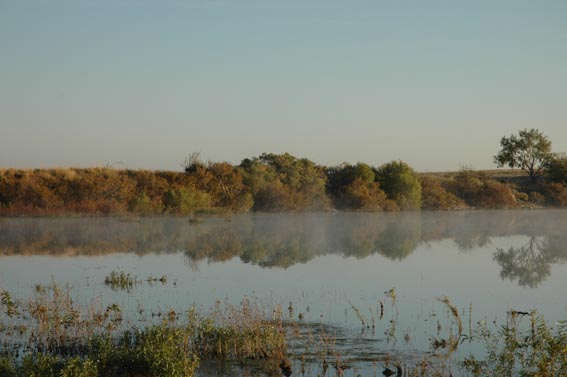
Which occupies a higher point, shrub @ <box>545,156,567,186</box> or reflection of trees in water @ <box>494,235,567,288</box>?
shrub @ <box>545,156,567,186</box>

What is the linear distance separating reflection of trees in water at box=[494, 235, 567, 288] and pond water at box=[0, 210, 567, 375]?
0.14 feet

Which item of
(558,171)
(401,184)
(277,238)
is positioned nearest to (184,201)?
(277,238)

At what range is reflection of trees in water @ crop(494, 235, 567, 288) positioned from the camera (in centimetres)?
1554

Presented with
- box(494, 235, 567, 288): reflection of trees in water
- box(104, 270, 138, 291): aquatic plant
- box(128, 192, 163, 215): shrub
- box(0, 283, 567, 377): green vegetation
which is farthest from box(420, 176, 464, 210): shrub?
box(0, 283, 567, 377): green vegetation

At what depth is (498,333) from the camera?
30.7 feet

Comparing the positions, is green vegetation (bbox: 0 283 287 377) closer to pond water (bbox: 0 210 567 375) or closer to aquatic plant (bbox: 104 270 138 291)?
pond water (bbox: 0 210 567 375)

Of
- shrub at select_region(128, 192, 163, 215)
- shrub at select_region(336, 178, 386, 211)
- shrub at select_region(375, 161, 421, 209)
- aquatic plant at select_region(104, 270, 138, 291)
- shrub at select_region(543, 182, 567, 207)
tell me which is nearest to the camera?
aquatic plant at select_region(104, 270, 138, 291)

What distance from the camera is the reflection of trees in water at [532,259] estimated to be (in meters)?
15.5

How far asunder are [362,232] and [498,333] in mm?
16722

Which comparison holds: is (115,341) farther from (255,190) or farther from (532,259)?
(255,190)

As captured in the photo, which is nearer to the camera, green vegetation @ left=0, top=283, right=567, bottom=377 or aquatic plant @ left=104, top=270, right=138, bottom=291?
green vegetation @ left=0, top=283, right=567, bottom=377

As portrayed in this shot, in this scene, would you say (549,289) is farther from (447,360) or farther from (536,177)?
(536,177)

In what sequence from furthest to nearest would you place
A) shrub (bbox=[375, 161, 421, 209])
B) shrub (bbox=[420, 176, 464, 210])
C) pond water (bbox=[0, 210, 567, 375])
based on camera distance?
shrub (bbox=[420, 176, 464, 210]) → shrub (bbox=[375, 161, 421, 209]) → pond water (bbox=[0, 210, 567, 375])

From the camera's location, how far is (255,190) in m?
38.0
